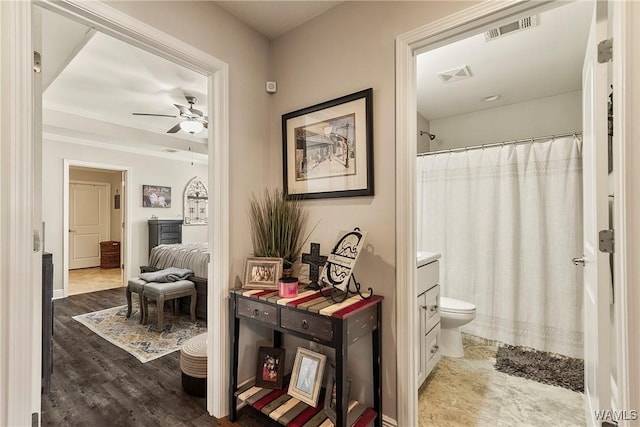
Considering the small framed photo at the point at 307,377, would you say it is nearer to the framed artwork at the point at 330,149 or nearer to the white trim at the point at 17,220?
the framed artwork at the point at 330,149

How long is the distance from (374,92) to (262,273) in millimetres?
1265

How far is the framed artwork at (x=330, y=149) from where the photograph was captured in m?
1.75

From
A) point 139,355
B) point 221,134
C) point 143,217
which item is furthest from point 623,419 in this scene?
point 143,217

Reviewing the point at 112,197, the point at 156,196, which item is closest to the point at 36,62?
the point at 156,196

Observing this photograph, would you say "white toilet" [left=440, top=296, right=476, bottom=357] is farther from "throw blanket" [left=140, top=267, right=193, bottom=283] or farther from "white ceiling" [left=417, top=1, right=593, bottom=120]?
"throw blanket" [left=140, top=267, right=193, bottom=283]

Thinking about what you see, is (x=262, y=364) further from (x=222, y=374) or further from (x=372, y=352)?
(x=372, y=352)

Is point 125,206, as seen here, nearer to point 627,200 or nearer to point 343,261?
point 343,261

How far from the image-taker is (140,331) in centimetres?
310

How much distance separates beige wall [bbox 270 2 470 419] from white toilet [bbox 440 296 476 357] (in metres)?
1.05

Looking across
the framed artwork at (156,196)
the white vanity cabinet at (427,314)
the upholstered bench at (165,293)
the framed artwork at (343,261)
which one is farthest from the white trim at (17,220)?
the framed artwork at (156,196)

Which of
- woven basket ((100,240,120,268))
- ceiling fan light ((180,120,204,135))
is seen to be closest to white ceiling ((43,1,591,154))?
ceiling fan light ((180,120,204,135))

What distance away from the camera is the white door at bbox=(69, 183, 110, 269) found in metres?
6.75

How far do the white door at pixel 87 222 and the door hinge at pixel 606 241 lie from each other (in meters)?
8.59

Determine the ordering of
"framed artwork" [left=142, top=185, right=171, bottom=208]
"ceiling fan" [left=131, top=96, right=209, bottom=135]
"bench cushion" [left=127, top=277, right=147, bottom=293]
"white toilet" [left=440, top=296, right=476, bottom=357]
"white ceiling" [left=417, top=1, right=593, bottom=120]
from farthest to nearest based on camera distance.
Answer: "framed artwork" [left=142, top=185, right=171, bottom=208] → "ceiling fan" [left=131, top=96, right=209, bottom=135] → "bench cushion" [left=127, top=277, right=147, bottom=293] → "white toilet" [left=440, top=296, right=476, bottom=357] → "white ceiling" [left=417, top=1, right=593, bottom=120]
